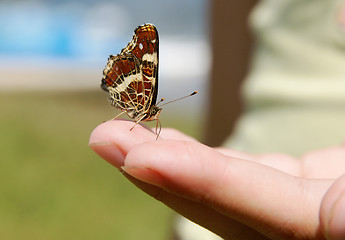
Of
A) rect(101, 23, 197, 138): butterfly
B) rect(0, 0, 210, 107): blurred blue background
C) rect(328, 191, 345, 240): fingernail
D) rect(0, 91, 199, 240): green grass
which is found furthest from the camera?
rect(0, 0, 210, 107): blurred blue background

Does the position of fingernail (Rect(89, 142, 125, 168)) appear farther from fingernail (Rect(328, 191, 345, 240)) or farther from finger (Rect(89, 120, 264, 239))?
fingernail (Rect(328, 191, 345, 240))

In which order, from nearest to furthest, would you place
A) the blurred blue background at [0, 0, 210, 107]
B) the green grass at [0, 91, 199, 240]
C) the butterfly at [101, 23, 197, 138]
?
the butterfly at [101, 23, 197, 138], the green grass at [0, 91, 199, 240], the blurred blue background at [0, 0, 210, 107]

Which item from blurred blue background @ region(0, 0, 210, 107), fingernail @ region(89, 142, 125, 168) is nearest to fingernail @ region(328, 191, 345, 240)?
fingernail @ region(89, 142, 125, 168)

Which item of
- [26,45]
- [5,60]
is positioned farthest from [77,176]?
[26,45]

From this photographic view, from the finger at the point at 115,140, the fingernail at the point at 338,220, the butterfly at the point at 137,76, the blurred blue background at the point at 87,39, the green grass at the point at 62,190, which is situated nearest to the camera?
the fingernail at the point at 338,220

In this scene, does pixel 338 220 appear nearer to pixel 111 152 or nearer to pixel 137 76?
pixel 111 152

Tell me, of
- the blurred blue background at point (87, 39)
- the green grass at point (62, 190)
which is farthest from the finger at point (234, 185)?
the blurred blue background at point (87, 39)

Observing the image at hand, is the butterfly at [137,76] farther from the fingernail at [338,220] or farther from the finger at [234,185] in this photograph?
the fingernail at [338,220]

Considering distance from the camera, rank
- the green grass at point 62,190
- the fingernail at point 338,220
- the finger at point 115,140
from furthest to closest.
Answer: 1. the green grass at point 62,190
2. the finger at point 115,140
3. the fingernail at point 338,220
